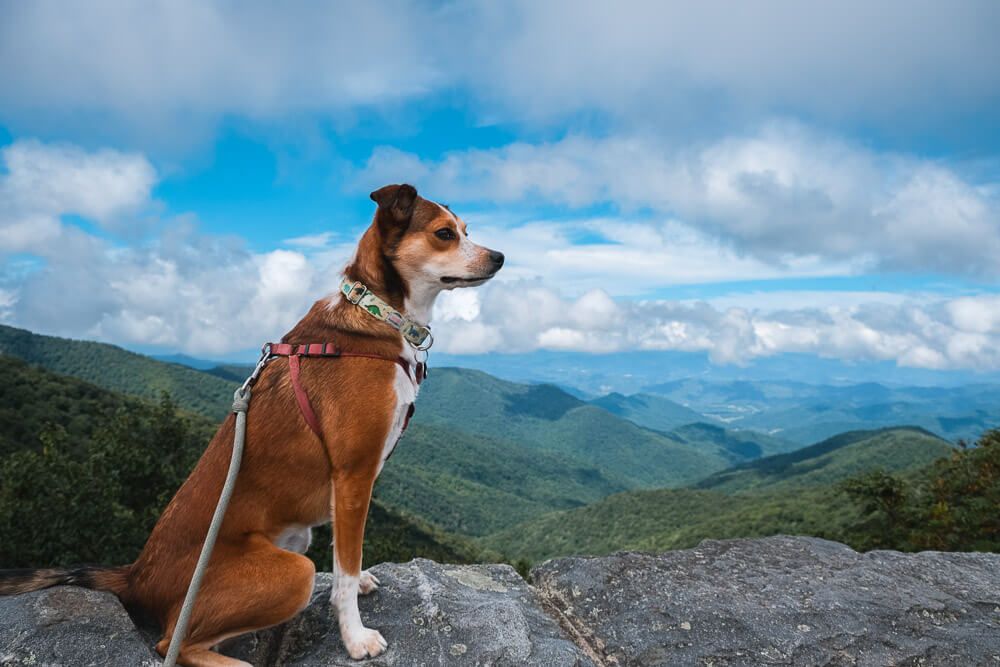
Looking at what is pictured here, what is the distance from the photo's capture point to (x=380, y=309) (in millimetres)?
3803

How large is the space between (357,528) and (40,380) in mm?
66395

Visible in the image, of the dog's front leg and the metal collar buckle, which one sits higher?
the metal collar buckle

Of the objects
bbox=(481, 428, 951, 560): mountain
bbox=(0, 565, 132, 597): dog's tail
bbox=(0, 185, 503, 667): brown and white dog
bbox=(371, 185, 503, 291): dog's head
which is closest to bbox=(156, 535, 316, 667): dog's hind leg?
bbox=(0, 185, 503, 667): brown and white dog

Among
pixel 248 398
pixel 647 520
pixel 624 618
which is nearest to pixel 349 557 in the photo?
pixel 248 398

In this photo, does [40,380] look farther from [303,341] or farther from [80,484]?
[303,341]

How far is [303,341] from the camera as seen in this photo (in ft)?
12.5

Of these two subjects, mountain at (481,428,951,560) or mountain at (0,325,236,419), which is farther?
mountain at (0,325,236,419)

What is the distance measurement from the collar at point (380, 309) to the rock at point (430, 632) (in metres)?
1.86

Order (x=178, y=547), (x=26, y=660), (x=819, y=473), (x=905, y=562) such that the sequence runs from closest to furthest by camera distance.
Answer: (x=26, y=660) < (x=178, y=547) < (x=905, y=562) < (x=819, y=473)

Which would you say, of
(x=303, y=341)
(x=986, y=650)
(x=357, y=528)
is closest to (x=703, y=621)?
(x=986, y=650)

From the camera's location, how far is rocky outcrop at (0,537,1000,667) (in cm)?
334

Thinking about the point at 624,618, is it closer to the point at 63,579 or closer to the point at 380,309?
the point at 380,309

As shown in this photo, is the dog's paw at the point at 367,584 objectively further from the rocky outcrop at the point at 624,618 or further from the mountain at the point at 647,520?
the mountain at the point at 647,520

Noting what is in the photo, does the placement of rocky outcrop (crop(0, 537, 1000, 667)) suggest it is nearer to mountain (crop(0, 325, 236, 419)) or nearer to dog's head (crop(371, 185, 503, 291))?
dog's head (crop(371, 185, 503, 291))
